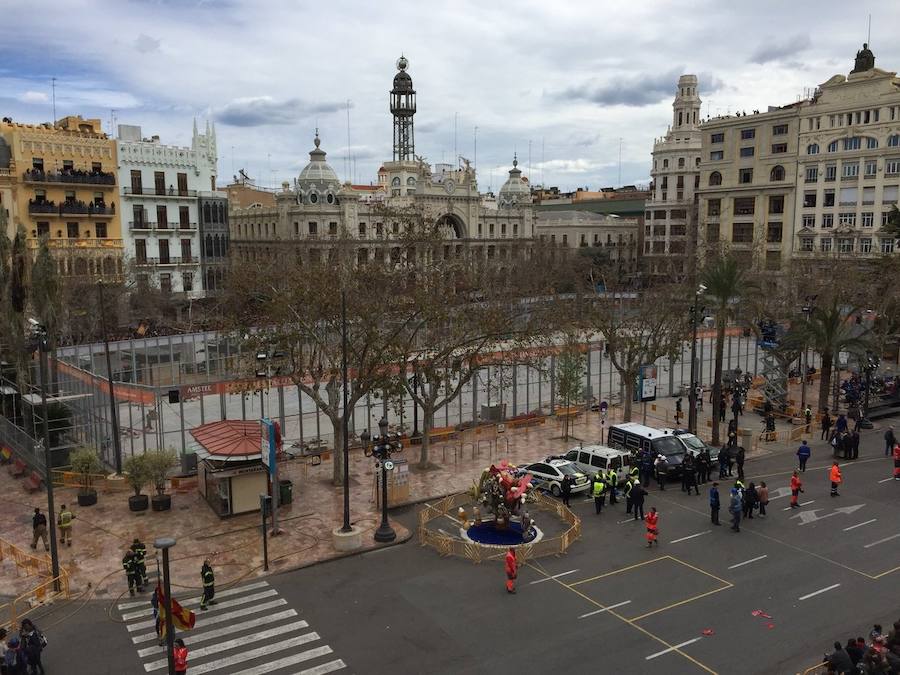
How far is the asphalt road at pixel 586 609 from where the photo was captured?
15.3m

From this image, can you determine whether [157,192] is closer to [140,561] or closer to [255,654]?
[140,561]

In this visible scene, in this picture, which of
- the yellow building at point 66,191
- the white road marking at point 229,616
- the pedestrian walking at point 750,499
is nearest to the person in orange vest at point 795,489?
the pedestrian walking at point 750,499

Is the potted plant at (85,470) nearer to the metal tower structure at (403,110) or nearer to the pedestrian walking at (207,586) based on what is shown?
the pedestrian walking at (207,586)

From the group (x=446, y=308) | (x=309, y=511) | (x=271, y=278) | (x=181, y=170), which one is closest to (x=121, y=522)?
(x=309, y=511)

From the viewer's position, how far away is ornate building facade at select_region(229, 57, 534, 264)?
90.4 meters

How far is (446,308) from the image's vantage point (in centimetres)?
2766

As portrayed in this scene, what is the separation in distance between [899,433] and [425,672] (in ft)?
96.1

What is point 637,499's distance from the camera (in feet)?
76.7

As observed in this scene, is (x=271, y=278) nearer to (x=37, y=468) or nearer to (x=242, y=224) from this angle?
(x=37, y=468)

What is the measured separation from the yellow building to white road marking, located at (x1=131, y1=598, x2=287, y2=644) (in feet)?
134

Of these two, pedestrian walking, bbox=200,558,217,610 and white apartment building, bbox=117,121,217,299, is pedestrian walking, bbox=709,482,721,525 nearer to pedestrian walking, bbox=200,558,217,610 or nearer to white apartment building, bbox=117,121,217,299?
pedestrian walking, bbox=200,558,217,610

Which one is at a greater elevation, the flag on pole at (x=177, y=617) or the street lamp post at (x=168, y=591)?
the street lamp post at (x=168, y=591)

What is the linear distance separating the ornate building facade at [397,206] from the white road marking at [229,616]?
57554 mm

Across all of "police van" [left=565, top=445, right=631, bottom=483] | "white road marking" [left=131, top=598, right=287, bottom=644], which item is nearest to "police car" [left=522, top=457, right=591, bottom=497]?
"police van" [left=565, top=445, right=631, bottom=483]
